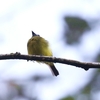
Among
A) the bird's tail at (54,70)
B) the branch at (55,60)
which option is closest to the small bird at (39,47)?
the bird's tail at (54,70)

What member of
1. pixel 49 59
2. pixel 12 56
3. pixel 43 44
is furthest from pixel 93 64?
pixel 43 44

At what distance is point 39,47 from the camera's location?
4586 mm

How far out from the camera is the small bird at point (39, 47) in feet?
14.9

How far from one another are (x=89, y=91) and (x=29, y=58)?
2.45 meters

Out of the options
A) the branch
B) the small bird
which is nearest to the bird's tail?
the small bird

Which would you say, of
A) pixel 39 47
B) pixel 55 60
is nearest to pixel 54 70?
pixel 39 47

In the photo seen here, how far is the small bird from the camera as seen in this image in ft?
14.9

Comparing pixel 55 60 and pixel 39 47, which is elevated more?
pixel 39 47

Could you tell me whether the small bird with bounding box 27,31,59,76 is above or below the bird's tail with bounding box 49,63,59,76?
above

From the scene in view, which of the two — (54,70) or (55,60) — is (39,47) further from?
(55,60)

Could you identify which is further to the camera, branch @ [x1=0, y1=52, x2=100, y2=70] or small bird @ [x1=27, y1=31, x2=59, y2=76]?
small bird @ [x1=27, y1=31, x2=59, y2=76]

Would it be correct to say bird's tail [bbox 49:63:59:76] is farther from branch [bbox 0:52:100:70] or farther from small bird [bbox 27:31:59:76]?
branch [bbox 0:52:100:70]

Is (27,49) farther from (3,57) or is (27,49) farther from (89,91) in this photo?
(3,57)

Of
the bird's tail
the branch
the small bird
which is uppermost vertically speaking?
the small bird
